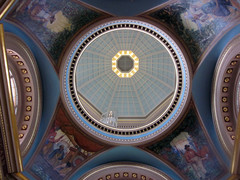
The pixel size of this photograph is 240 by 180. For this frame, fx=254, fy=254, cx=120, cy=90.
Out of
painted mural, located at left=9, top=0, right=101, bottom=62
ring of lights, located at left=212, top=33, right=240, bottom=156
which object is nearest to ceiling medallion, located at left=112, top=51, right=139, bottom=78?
painted mural, located at left=9, top=0, right=101, bottom=62

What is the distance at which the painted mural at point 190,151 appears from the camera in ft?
44.9

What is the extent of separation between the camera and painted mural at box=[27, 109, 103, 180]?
13508mm

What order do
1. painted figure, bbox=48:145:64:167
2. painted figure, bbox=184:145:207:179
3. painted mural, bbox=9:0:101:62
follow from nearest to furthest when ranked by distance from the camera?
painted mural, bbox=9:0:101:62 → painted figure, bbox=184:145:207:179 → painted figure, bbox=48:145:64:167

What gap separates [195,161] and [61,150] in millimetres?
7558

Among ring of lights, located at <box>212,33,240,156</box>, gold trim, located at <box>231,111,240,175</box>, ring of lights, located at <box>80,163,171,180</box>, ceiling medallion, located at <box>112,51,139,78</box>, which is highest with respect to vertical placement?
ceiling medallion, located at <box>112,51,139,78</box>

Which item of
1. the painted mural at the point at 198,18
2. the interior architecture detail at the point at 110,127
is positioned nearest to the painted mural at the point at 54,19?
the interior architecture detail at the point at 110,127

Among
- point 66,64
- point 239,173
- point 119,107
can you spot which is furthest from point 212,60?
point 119,107

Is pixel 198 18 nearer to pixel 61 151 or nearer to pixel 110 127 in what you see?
pixel 110 127

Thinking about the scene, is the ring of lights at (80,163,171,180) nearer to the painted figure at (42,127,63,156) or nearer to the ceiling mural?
the ceiling mural

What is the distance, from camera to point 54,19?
42.2 ft

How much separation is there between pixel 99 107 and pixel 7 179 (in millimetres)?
10598

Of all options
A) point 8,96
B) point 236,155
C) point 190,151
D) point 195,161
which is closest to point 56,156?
point 8,96

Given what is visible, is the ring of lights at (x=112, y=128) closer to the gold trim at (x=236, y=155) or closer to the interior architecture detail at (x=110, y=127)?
the interior architecture detail at (x=110, y=127)

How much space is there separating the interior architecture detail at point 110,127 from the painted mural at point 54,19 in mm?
51
